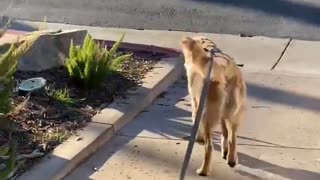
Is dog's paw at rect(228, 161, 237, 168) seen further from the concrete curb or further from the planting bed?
the planting bed

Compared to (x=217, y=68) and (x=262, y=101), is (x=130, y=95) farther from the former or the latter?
(x=217, y=68)

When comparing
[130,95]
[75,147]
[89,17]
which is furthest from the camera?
[89,17]

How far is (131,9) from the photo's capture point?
430 inches

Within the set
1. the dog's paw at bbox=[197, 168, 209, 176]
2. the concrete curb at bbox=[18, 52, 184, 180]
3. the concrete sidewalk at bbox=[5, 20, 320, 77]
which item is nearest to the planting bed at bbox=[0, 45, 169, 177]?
the concrete curb at bbox=[18, 52, 184, 180]

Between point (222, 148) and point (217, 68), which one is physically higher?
point (217, 68)

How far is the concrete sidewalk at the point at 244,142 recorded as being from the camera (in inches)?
221

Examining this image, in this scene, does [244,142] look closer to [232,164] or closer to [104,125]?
[232,164]

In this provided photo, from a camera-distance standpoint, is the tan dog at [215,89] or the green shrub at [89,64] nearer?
the tan dog at [215,89]

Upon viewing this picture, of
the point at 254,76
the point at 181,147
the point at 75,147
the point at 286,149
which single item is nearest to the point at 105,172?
the point at 75,147

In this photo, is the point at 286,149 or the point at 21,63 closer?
the point at 286,149

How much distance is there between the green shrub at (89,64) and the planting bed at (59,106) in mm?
92

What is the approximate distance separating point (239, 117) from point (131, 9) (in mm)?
5507

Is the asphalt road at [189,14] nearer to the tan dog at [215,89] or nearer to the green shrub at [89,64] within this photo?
the green shrub at [89,64]

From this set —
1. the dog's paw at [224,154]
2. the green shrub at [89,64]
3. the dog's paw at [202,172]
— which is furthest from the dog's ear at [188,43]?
the green shrub at [89,64]
